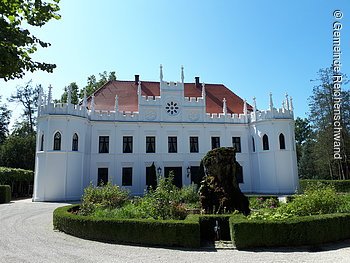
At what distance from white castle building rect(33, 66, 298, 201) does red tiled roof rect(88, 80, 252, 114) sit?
113mm

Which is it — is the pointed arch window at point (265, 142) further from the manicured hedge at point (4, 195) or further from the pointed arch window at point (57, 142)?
the manicured hedge at point (4, 195)

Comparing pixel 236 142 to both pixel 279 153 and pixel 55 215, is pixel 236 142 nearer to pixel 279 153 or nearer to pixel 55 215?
pixel 279 153

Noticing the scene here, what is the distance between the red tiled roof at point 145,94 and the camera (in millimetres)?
30578

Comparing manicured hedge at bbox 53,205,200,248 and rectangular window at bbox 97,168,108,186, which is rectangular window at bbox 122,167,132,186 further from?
manicured hedge at bbox 53,205,200,248

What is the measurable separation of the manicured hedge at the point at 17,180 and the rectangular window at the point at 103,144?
8942 mm

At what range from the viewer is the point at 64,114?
25078 millimetres

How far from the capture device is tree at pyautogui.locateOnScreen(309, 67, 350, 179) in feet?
110

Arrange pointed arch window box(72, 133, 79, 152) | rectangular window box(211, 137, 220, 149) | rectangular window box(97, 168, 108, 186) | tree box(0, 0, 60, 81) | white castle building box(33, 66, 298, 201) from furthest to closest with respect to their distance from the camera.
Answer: rectangular window box(211, 137, 220, 149), rectangular window box(97, 168, 108, 186), pointed arch window box(72, 133, 79, 152), white castle building box(33, 66, 298, 201), tree box(0, 0, 60, 81)

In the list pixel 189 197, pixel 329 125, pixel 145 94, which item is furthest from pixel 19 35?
pixel 329 125

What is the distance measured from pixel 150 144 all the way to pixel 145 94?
237 inches

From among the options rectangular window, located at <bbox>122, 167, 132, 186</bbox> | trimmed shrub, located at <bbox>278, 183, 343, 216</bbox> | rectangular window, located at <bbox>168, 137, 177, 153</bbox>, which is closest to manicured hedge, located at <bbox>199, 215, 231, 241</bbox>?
trimmed shrub, located at <bbox>278, 183, 343, 216</bbox>

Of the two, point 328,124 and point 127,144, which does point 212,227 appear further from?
point 328,124

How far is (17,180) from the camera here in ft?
95.8

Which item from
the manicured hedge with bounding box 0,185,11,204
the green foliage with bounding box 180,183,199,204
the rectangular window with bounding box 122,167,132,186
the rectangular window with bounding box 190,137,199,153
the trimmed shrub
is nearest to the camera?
Result: the trimmed shrub
